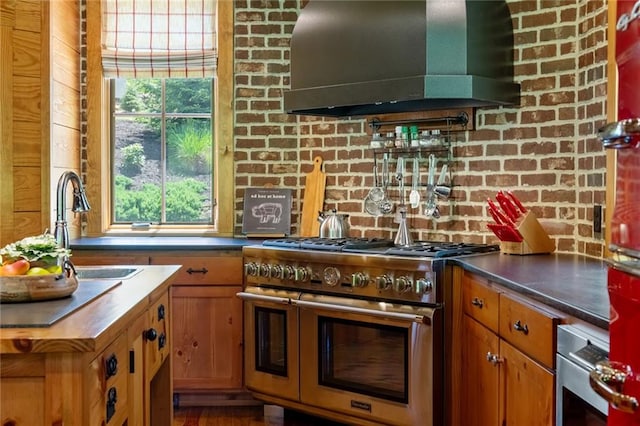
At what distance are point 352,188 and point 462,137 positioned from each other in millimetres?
738

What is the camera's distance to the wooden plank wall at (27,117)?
A: 3.68 metres

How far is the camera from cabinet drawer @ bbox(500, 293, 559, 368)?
1.84 metres

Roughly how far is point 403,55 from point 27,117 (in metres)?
2.11

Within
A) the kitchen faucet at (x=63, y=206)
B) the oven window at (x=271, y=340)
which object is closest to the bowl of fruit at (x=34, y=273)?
the kitchen faucet at (x=63, y=206)

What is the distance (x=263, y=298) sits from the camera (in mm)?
3404

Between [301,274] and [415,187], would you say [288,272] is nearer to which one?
[301,274]

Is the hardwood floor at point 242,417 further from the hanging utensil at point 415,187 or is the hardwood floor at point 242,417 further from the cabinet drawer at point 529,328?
the cabinet drawer at point 529,328

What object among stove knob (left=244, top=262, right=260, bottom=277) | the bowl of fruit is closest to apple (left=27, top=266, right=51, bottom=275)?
the bowl of fruit

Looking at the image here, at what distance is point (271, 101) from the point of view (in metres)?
4.12

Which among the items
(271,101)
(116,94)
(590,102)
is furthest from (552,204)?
(116,94)

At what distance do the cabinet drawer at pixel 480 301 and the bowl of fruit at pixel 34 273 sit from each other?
4.62 ft

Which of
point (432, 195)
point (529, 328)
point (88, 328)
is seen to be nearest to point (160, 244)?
point (432, 195)

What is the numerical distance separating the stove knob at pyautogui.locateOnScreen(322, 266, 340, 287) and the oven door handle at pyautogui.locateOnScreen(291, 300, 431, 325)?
0.35 ft

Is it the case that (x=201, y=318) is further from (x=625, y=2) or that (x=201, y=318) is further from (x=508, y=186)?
(x=625, y=2)
